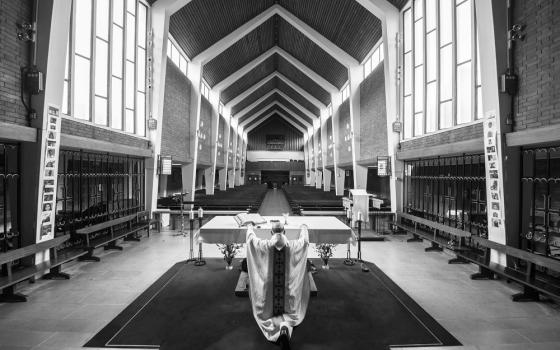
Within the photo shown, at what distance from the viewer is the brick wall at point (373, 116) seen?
12094 mm

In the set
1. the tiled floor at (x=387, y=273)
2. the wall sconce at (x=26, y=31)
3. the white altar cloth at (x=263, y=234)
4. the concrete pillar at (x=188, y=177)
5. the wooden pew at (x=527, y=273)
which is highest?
the wall sconce at (x=26, y=31)

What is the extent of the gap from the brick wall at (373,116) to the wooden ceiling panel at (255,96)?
12.3m

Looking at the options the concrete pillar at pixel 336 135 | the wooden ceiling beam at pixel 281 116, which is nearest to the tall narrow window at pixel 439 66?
the concrete pillar at pixel 336 135

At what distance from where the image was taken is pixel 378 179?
2036cm

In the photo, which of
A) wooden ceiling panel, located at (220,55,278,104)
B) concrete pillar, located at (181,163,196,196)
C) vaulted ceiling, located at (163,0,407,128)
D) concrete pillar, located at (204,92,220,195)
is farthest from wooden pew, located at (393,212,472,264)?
wooden ceiling panel, located at (220,55,278,104)

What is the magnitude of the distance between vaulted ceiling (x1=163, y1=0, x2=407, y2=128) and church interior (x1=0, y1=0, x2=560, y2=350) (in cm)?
15

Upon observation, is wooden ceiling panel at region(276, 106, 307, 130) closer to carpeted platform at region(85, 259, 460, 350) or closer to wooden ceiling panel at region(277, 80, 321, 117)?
wooden ceiling panel at region(277, 80, 321, 117)

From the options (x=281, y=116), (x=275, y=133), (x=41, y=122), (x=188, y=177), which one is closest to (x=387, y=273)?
(x=41, y=122)

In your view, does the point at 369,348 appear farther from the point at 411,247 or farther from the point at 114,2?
the point at 114,2

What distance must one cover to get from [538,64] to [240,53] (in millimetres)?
14121

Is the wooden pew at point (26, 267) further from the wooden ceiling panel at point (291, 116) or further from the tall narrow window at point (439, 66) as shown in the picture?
the wooden ceiling panel at point (291, 116)

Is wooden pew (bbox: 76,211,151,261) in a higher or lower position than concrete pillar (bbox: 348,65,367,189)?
lower

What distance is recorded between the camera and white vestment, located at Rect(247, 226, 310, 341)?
3.54 metres

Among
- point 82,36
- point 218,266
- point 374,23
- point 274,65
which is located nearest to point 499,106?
point 218,266
